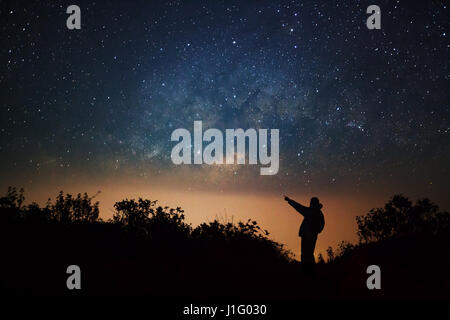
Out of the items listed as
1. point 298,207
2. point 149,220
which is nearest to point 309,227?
point 298,207

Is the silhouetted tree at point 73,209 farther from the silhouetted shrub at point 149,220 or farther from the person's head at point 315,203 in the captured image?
the person's head at point 315,203

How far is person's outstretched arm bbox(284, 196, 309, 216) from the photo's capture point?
7617 millimetres

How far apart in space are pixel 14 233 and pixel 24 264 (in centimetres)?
301

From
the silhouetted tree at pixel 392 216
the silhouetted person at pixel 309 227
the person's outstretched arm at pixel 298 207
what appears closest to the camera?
the silhouetted person at pixel 309 227

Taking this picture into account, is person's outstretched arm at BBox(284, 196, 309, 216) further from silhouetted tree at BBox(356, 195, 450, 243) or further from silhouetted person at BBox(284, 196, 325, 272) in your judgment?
silhouetted tree at BBox(356, 195, 450, 243)

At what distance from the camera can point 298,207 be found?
7.68 m

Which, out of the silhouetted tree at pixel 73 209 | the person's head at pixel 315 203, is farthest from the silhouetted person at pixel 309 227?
the silhouetted tree at pixel 73 209

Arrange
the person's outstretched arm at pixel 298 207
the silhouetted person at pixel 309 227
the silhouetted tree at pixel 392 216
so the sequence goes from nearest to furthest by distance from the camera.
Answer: the silhouetted person at pixel 309 227 < the person's outstretched arm at pixel 298 207 < the silhouetted tree at pixel 392 216

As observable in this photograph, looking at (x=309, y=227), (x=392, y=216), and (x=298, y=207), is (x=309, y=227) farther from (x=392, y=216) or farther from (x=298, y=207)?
(x=392, y=216)

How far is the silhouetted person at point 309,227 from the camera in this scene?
293 inches

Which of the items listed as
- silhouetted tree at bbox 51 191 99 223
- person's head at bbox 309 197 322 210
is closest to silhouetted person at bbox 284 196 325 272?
person's head at bbox 309 197 322 210
